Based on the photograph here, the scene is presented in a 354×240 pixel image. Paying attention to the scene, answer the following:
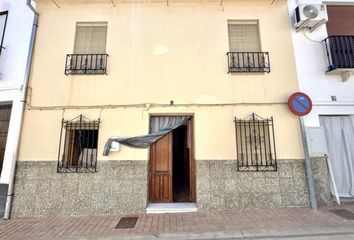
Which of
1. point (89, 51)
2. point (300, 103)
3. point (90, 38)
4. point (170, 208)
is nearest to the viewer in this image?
point (170, 208)

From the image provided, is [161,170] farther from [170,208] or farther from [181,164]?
[181,164]

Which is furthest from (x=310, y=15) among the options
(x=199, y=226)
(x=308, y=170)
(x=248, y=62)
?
(x=199, y=226)

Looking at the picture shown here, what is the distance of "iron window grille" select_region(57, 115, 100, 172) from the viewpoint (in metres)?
5.76

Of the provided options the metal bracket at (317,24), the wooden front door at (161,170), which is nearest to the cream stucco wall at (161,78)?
the wooden front door at (161,170)

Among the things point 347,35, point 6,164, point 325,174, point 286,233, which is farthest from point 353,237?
point 6,164

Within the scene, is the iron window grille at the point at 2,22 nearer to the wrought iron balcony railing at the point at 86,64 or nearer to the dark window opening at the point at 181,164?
the wrought iron balcony railing at the point at 86,64

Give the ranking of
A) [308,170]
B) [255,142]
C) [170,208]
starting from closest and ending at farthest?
[170,208]
[308,170]
[255,142]

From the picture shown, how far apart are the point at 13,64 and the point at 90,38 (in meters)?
2.39

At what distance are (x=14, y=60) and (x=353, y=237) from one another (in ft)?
31.2

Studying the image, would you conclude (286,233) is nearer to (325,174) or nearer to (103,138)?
(325,174)

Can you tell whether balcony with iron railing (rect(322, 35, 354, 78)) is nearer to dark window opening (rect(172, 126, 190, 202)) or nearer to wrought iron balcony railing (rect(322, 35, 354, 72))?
wrought iron balcony railing (rect(322, 35, 354, 72))

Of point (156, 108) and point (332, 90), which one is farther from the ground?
point (332, 90)

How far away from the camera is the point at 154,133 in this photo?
5.89 metres

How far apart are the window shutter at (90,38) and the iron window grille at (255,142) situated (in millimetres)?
4780
